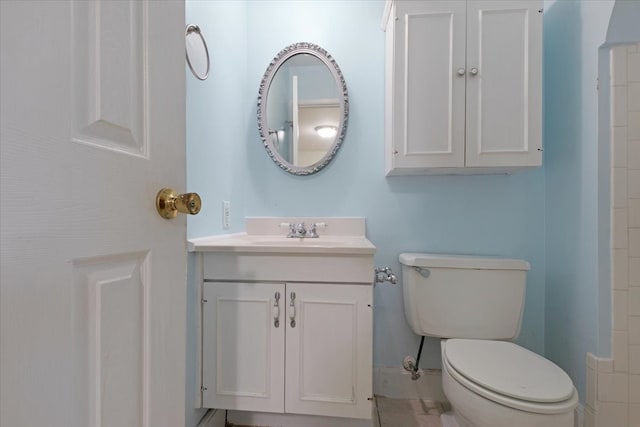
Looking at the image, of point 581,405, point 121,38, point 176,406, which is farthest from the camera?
point 581,405

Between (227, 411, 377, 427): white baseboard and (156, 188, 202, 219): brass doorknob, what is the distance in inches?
44.8

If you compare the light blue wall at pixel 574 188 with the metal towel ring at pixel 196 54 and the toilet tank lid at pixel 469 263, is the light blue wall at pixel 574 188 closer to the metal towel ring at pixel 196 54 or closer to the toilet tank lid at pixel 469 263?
the toilet tank lid at pixel 469 263

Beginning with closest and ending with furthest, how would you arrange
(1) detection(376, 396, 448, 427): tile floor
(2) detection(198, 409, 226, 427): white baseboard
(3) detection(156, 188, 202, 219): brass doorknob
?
(3) detection(156, 188, 202, 219): brass doorknob, (2) detection(198, 409, 226, 427): white baseboard, (1) detection(376, 396, 448, 427): tile floor

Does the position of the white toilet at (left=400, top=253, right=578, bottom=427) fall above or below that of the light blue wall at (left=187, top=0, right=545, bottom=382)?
below

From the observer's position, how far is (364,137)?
1.59m

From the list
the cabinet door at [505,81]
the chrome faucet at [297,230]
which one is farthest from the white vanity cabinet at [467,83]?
the chrome faucet at [297,230]

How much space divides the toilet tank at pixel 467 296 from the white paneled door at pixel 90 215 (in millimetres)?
1033

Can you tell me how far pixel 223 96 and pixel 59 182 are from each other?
1.15 metres

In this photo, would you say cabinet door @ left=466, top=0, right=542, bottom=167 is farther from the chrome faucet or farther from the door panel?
the chrome faucet

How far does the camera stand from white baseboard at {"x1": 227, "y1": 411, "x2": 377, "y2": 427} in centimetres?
126

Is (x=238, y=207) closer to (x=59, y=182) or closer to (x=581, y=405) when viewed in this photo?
(x=59, y=182)

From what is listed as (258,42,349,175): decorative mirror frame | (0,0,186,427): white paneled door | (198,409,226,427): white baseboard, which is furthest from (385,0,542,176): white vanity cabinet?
(198,409,226,427): white baseboard

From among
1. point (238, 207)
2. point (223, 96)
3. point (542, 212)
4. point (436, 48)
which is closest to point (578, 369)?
point (542, 212)

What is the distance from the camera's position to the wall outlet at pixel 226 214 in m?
1.41
